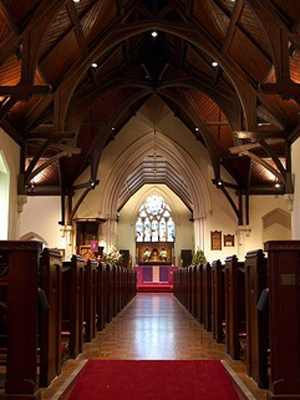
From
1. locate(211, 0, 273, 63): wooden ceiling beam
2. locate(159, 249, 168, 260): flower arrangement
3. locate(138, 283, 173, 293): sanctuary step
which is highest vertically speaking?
locate(211, 0, 273, 63): wooden ceiling beam

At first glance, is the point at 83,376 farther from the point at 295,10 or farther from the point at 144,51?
the point at 144,51

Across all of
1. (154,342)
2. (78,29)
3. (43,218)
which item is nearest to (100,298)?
(154,342)

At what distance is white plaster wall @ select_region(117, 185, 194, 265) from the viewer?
26500 mm

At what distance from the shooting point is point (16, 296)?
3.09 metres

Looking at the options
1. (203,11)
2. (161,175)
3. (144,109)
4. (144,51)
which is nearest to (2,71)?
(203,11)

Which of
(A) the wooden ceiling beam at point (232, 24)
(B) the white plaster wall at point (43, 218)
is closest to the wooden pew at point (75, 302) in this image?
(A) the wooden ceiling beam at point (232, 24)

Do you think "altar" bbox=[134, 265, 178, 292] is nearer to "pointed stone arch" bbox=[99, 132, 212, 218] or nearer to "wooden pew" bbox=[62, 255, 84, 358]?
"pointed stone arch" bbox=[99, 132, 212, 218]

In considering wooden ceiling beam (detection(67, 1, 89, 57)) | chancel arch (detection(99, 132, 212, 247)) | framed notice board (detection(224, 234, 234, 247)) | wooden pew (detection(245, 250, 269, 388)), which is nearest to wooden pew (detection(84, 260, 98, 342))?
wooden pew (detection(245, 250, 269, 388))

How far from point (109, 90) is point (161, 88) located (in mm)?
2045

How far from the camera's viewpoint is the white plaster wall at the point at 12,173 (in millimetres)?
11688

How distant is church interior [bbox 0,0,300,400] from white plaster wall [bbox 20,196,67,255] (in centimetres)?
5

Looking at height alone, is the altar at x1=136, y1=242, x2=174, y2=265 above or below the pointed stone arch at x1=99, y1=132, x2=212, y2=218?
below

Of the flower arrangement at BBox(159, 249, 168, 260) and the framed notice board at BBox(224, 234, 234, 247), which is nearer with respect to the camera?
the framed notice board at BBox(224, 234, 234, 247)

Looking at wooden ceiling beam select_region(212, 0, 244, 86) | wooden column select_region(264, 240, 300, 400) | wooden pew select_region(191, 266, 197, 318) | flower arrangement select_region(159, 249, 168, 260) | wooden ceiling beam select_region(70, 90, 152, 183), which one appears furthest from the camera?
flower arrangement select_region(159, 249, 168, 260)
